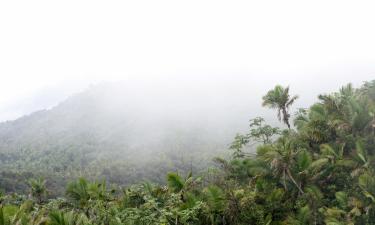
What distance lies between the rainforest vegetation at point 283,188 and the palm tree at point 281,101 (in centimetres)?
8

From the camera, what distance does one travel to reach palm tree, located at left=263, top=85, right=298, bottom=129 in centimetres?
3241

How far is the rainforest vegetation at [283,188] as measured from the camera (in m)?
22.7

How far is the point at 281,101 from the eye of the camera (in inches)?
1277

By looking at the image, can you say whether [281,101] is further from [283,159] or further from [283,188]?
[283,188]

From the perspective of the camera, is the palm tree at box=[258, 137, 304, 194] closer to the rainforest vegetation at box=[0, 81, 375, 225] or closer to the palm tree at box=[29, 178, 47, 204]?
the rainforest vegetation at box=[0, 81, 375, 225]

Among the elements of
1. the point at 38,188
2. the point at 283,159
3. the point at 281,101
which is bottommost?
the point at 38,188

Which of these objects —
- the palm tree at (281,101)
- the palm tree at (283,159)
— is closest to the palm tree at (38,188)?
the palm tree at (281,101)

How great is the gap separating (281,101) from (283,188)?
7884mm

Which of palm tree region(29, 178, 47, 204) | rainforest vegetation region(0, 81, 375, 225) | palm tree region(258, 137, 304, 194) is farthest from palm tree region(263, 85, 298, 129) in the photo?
palm tree region(29, 178, 47, 204)

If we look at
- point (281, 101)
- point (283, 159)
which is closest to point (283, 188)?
point (283, 159)

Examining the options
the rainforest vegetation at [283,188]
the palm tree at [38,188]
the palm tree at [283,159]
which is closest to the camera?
the rainforest vegetation at [283,188]

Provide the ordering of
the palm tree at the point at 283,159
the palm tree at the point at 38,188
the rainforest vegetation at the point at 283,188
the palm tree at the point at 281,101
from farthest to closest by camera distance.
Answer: the palm tree at the point at 38,188, the palm tree at the point at 281,101, the palm tree at the point at 283,159, the rainforest vegetation at the point at 283,188

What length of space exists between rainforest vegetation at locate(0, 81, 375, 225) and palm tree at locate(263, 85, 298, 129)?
0.26ft

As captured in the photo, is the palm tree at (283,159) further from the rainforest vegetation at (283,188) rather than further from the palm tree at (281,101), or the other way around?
the palm tree at (281,101)
